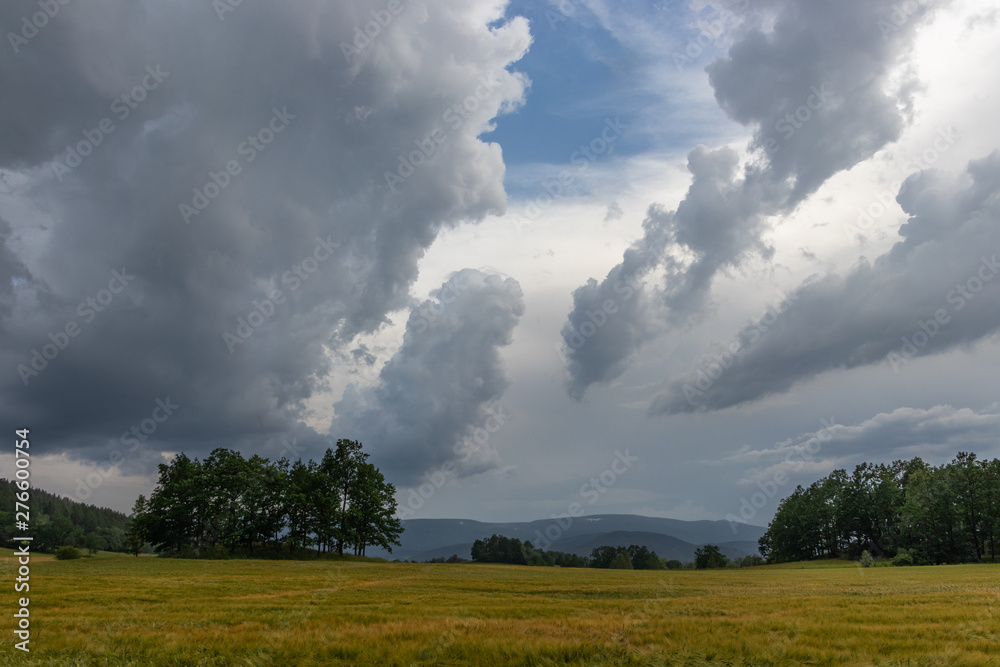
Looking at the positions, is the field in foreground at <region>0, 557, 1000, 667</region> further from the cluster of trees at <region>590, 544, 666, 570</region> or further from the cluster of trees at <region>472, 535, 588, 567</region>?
the cluster of trees at <region>472, 535, 588, 567</region>

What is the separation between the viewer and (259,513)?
78875 mm

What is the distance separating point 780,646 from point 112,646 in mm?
13369

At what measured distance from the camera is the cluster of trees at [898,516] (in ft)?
288

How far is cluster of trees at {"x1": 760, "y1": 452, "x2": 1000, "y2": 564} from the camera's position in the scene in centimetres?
8769

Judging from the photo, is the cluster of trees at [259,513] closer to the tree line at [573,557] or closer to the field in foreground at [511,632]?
the tree line at [573,557]

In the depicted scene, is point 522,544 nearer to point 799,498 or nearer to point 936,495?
point 799,498

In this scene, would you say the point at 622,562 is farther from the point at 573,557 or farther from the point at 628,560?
the point at 573,557

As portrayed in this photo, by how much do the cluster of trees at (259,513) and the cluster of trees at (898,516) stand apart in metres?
85.2

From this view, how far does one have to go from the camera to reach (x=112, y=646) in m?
11.0

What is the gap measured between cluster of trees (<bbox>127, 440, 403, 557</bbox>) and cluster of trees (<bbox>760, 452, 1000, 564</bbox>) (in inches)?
3355

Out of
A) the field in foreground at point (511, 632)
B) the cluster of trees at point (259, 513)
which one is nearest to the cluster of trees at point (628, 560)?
the cluster of trees at point (259, 513)

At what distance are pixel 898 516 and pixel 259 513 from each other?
4620 inches

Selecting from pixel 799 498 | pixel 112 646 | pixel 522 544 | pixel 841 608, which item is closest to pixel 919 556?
pixel 799 498

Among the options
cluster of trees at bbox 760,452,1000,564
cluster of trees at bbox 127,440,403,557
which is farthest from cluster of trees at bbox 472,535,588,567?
cluster of trees at bbox 127,440,403,557
